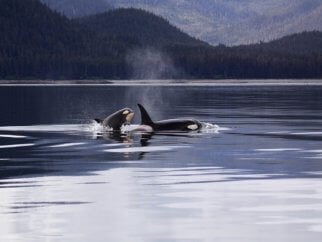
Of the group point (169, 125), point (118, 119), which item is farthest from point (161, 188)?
point (118, 119)

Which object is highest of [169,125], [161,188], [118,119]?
[118,119]

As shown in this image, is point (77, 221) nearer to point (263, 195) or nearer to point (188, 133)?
point (263, 195)

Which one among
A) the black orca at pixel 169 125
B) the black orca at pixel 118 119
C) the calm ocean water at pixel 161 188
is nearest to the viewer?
the calm ocean water at pixel 161 188

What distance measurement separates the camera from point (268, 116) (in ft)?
248

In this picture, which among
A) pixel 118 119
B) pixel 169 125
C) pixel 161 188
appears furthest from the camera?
pixel 118 119

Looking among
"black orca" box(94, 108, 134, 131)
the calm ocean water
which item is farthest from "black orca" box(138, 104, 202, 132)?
the calm ocean water

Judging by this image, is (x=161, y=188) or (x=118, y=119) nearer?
(x=161, y=188)

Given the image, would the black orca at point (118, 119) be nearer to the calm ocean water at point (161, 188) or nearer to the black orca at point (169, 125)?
the black orca at point (169, 125)

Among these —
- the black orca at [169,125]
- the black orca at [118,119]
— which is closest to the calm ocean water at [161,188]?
the black orca at [169,125]

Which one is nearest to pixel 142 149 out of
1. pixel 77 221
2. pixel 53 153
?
pixel 53 153

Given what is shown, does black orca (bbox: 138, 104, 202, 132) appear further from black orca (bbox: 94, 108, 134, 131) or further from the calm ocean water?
the calm ocean water

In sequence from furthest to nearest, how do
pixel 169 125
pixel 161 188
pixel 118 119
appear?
pixel 118 119 → pixel 169 125 → pixel 161 188

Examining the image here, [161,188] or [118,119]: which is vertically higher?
[118,119]

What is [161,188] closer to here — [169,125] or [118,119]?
[169,125]
